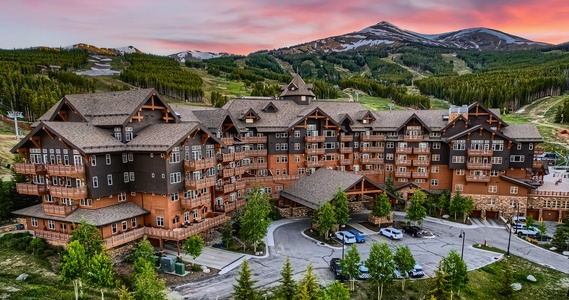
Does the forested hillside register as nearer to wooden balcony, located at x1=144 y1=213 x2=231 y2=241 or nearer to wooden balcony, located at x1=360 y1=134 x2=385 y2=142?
wooden balcony, located at x1=144 y1=213 x2=231 y2=241

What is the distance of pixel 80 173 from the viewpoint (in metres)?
37.2

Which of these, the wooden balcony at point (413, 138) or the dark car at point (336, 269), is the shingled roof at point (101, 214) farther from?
the wooden balcony at point (413, 138)

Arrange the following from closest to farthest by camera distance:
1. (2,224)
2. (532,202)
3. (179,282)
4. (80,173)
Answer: (179,282)
(80,173)
(2,224)
(532,202)

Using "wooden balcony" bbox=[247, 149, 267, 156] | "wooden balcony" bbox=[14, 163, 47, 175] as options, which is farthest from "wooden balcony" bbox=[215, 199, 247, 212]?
"wooden balcony" bbox=[14, 163, 47, 175]

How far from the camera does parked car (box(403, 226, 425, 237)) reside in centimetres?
4872

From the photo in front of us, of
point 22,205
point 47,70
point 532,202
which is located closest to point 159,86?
point 47,70

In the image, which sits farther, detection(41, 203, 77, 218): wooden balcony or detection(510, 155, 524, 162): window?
detection(510, 155, 524, 162): window

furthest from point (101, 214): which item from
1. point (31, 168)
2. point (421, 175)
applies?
point (421, 175)

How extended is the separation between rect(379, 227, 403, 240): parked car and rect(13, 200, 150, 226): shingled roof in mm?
30325

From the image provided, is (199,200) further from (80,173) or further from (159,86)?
(159,86)

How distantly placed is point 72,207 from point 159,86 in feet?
427

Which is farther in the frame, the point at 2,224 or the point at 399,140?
the point at 399,140

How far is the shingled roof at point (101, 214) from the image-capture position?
3716cm

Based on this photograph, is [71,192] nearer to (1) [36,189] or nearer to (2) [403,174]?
(1) [36,189]
